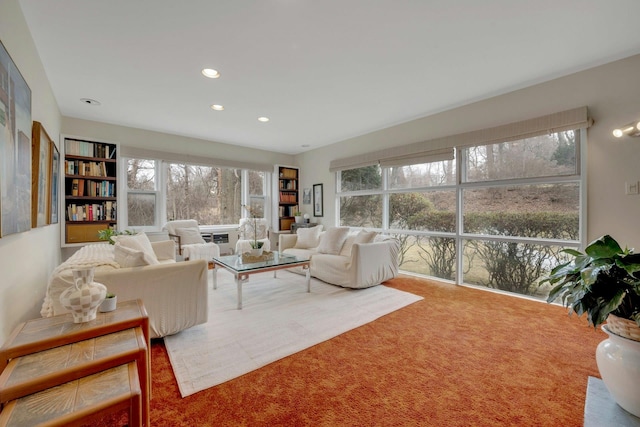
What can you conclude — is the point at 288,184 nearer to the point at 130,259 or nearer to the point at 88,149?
the point at 88,149

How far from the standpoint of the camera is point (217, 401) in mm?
1488

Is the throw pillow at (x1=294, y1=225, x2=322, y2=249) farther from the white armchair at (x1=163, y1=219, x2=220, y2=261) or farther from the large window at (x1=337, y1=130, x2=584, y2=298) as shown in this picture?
the white armchair at (x1=163, y1=219, x2=220, y2=261)

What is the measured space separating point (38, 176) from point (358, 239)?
3.45 meters

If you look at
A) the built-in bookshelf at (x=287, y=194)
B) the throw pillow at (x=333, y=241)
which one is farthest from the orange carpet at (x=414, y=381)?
the built-in bookshelf at (x=287, y=194)

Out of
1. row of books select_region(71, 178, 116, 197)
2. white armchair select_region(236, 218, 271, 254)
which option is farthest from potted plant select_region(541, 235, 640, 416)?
row of books select_region(71, 178, 116, 197)

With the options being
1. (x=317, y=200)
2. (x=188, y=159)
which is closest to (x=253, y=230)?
(x=317, y=200)

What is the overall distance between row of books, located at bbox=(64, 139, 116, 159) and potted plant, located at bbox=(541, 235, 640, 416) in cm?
555

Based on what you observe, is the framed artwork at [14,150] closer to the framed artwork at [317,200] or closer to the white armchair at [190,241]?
the white armchair at [190,241]

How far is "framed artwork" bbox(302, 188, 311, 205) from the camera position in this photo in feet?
20.1

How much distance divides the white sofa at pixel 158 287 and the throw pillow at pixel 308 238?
8.26ft

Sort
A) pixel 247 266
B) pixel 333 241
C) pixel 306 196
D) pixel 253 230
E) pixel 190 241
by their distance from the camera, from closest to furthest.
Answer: pixel 247 266
pixel 333 241
pixel 190 241
pixel 253 230
pixel 306 196

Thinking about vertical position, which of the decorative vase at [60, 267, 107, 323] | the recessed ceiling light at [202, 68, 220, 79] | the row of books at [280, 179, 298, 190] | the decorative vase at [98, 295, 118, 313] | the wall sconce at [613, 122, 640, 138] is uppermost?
the recessed ceiling light at [202, 68, 220, 79]

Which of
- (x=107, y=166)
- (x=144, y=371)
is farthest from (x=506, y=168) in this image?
(x=107, y=166)

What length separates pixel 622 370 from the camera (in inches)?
50.7
